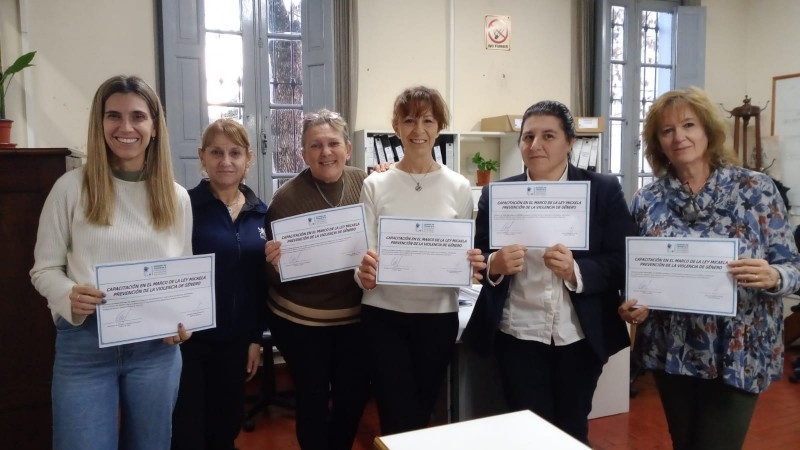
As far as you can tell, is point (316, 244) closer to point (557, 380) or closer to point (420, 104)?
point (420, 104)

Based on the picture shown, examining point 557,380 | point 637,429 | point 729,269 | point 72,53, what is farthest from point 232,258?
point 72,53

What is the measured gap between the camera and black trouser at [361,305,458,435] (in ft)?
6.13

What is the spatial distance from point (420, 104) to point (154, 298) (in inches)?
40.8

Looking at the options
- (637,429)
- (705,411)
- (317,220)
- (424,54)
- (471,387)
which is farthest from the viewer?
(424,54)

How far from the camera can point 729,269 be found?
5.31 feet

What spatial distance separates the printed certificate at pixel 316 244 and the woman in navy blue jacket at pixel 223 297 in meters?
0.17

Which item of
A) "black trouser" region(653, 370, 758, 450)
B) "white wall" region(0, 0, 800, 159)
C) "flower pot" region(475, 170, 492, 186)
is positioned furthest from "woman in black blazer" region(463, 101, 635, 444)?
"flower pot" region(475, 170, 492, 186)

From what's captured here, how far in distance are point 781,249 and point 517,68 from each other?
4.13 m

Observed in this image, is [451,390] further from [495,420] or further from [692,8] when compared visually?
[692,8]

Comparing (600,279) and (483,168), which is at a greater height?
(483,168)

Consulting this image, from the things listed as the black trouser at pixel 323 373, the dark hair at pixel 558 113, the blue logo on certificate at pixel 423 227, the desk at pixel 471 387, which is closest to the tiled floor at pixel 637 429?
the desk at pixel 471 387

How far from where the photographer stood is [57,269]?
61.7 inches

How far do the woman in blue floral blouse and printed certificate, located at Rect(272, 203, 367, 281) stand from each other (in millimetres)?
904

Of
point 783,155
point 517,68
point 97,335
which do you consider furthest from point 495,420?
point 783,155
